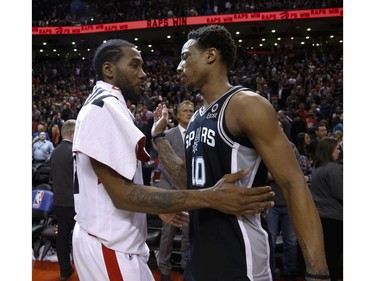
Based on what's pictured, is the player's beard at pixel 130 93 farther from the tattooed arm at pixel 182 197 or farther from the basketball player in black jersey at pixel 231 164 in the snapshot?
the tattooed arm at pixel 182 197

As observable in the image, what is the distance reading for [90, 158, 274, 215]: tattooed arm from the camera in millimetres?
1718

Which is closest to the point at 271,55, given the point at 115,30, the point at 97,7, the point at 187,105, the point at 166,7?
the point at 166,7

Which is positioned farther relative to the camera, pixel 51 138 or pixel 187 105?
pixel 51 138

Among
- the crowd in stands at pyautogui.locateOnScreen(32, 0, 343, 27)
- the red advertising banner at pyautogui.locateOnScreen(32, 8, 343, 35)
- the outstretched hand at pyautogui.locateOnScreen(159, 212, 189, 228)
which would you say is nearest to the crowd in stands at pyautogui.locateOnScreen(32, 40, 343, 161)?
the red advertising banner at pyautogui.locateOnScreen(32, 8, 343, 35)

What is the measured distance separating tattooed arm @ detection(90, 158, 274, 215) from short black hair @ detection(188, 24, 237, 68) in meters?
0.66

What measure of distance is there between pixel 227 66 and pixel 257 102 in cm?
46

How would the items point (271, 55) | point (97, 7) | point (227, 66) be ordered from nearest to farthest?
point (227, 66), point (271, 55), point (97, 7)

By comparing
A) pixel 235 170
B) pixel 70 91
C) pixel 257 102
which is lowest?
pixel 235 170

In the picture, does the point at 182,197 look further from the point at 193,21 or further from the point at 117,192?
the point at 193,21

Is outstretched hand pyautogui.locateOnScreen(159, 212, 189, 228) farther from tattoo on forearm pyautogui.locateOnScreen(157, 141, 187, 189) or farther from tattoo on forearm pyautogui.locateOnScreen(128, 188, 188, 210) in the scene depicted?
tattoo on forearm pyautogui.locateOnScreen(128, 188, 188, 210)

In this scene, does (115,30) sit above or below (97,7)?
below

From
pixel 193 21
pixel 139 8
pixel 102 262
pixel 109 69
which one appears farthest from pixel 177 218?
pixel 139 8
